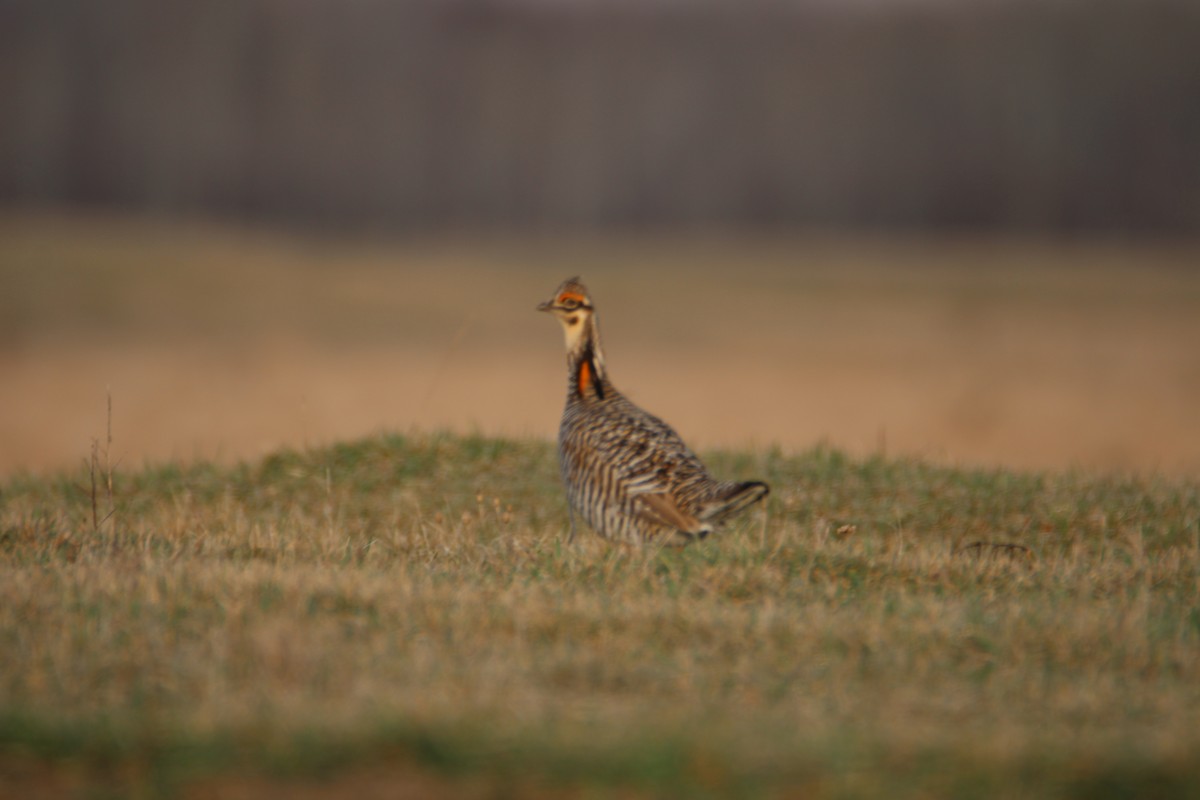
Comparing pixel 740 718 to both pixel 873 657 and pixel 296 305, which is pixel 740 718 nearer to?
pixel 873 657

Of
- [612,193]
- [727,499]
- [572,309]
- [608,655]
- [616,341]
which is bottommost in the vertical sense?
[608,655]

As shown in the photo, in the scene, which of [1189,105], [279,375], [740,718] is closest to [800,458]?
[740,718]

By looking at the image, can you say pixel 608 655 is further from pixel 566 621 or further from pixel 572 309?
pixel 572 309

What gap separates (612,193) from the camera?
49438mm

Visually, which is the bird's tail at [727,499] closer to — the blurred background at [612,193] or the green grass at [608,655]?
the green grass at [608,655]

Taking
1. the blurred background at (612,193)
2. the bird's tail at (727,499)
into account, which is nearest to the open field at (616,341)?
the blurred background at (612,193)

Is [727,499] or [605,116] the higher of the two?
[605,116]

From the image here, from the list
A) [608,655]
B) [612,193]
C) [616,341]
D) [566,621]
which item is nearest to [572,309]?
[566,621]

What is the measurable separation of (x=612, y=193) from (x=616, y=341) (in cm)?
2410

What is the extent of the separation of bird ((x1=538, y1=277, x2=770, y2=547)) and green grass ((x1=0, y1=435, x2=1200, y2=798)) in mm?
155

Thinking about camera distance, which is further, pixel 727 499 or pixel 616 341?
pixel 616 341

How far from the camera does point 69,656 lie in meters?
3.77

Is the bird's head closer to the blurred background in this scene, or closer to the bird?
the bird

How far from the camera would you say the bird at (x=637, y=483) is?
5441 mm
